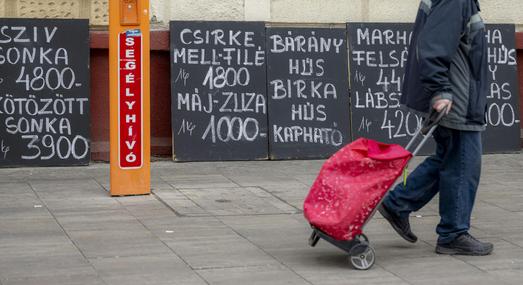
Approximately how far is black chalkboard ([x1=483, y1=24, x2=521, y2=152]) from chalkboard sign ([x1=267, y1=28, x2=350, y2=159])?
158 centimetres

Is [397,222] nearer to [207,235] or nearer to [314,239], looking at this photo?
[314,239]

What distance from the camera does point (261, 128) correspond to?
10805mm

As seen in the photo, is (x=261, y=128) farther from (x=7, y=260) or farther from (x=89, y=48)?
(x=7, y=260)

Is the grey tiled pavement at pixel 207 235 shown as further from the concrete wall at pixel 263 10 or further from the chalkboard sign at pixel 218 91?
the concrete wall at pixel 263 10

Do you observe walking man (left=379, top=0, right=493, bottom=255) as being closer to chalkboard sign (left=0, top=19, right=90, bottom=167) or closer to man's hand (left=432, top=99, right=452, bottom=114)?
man's hand (left=432, top=99, right=452, bottom=114)

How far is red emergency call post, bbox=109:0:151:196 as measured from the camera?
8.53m

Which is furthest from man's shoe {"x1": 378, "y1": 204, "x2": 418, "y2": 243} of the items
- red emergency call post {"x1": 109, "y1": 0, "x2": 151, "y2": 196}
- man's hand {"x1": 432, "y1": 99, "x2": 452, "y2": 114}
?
red emergency call post {"x1": 109, "y1": 0, "x2": 151, "y2": 196}

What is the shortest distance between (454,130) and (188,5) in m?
4.92

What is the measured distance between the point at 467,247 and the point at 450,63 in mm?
1113

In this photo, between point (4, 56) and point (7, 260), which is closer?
point (7, 260)

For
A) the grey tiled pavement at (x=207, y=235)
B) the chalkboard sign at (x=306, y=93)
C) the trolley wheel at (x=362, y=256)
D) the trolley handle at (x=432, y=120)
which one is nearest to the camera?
the grey tiled pavement at (x=207, y=235)

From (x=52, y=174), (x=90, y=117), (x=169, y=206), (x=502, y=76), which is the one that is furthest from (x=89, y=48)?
(x=502, y=76)

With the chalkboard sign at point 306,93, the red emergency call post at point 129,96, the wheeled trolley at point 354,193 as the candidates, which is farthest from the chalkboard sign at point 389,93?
the wheeled trolley at point 354,193

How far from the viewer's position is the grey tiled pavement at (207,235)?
6094 millimetres
